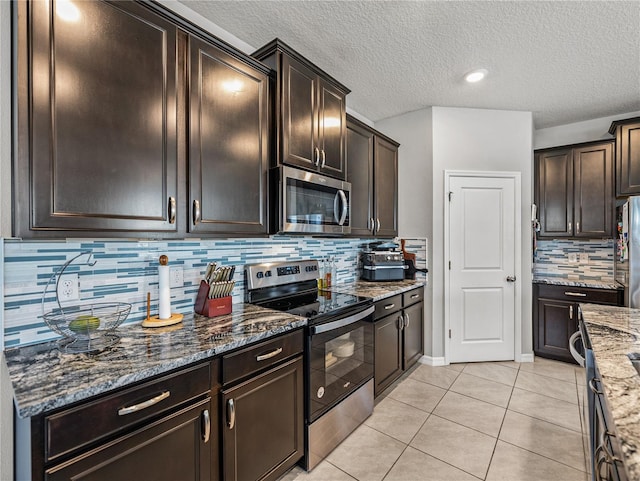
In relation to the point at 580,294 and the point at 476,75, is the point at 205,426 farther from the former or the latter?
the point at 580,294

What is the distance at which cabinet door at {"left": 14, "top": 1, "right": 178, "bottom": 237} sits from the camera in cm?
104

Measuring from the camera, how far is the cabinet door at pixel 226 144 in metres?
1.52

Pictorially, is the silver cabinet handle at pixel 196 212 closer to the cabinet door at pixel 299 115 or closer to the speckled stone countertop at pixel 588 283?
the cabinet door at pixel 299 115

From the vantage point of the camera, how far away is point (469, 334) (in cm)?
331

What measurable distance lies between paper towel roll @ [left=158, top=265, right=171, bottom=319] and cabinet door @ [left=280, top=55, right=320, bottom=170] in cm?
92

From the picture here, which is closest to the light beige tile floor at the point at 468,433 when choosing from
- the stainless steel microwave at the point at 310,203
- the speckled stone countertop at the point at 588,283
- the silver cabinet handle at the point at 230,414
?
the silver cabinet handle at the point at 230,414

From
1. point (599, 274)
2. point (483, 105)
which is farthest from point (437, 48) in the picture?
point (599, 274)

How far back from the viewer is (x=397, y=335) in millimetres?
2738

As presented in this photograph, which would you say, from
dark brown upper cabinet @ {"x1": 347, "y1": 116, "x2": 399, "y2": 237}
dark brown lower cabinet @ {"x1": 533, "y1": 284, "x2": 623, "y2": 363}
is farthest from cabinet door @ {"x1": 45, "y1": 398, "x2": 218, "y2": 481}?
dark brown lower cabinet @ {"x1": 533, "y1": 284, "x2": 623, "y2": 363}

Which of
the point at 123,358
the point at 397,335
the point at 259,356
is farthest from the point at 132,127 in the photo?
the point at 397,335

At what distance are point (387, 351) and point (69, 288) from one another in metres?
2.20

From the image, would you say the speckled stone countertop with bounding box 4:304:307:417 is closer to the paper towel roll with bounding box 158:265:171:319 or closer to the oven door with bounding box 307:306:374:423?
the paper towel roll with bounding box 158:265:171:319

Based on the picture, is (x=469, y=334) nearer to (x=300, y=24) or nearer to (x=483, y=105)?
(x=483, y=105)

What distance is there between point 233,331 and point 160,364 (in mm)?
417
